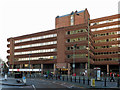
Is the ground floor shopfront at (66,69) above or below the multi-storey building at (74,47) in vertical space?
below

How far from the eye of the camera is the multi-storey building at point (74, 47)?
70688mm

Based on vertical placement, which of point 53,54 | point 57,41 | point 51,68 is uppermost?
point 57,41

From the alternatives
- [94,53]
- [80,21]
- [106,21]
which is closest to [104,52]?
[94,53]

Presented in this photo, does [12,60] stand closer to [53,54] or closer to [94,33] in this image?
[53,54]

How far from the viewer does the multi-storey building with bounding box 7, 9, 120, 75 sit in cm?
7069

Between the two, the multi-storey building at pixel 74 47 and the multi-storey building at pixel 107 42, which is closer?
the multi-storey building at pixel 74 47

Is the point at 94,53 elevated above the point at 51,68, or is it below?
above

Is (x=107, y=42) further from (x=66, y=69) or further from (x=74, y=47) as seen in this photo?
(x=66, y=69)

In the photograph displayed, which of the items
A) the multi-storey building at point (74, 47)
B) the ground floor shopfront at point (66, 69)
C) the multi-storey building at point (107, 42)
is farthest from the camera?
the multi-storey building at point (107, 42)

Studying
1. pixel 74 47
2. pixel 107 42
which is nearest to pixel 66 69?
pixel 74 47

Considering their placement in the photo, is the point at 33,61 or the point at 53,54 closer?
the point at 53,54

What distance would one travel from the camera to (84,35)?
6944 centimetres

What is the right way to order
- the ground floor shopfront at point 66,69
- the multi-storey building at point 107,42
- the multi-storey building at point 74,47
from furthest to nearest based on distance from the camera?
1. the multi-storey building at point 107,42
2. the multi-storey building at point 74,47
3. the ground floor shopfront at point 66,69

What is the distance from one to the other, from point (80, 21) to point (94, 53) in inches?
718
